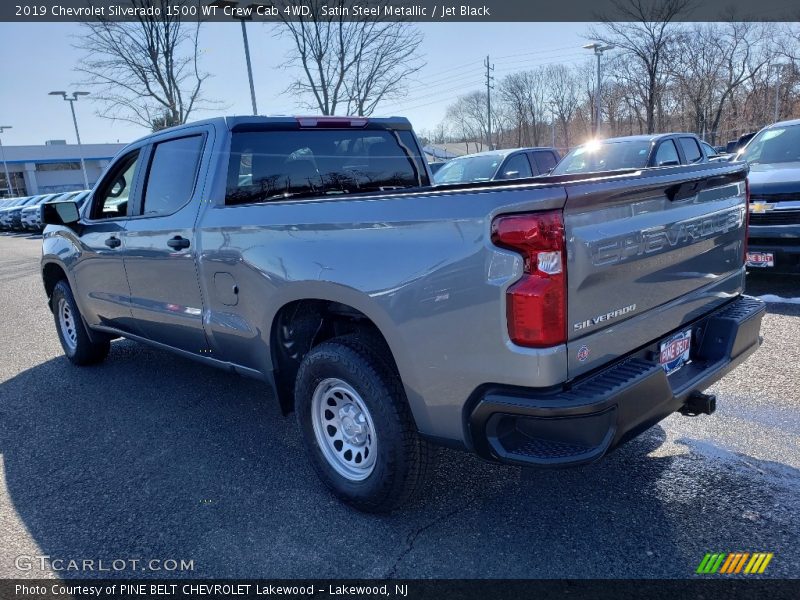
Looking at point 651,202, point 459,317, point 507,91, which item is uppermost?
point 507,91

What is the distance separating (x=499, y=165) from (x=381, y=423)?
31.4ft

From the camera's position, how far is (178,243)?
12.2 ft

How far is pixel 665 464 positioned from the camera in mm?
3264

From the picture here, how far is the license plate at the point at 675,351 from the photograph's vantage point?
271cm

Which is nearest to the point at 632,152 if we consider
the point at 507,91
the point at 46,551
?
the point at 46,551

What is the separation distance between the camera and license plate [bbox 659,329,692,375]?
2709 mm

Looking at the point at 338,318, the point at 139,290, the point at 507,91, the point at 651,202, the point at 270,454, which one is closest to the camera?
the point at 651,202

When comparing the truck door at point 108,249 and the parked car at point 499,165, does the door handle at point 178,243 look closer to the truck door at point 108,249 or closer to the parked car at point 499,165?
the truck door at point 108,249

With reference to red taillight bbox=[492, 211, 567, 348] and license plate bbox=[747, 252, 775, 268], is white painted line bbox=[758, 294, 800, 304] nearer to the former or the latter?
license plate bbox=[747, 252, 775, 268]

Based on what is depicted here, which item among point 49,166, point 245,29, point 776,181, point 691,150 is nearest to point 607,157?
point 691,150

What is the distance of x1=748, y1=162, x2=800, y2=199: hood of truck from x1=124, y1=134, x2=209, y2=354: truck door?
5980mm

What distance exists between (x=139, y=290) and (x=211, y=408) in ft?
3.35

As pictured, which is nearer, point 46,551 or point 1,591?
point 1,591

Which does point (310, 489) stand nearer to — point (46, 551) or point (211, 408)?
point (46, 551)
